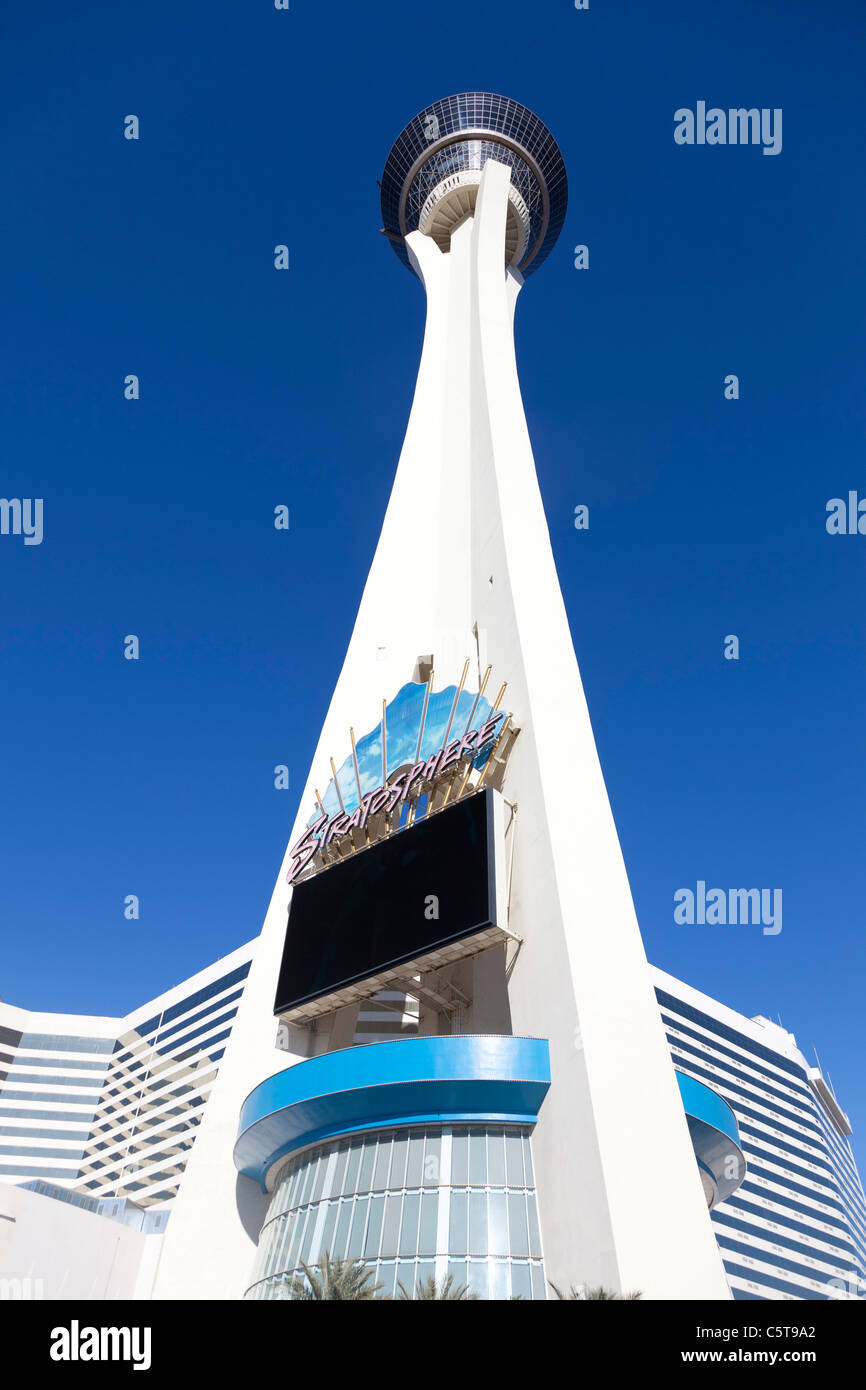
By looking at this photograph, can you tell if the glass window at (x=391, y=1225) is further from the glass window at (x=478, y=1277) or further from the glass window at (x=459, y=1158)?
the glass window at (x=478, y=1277)

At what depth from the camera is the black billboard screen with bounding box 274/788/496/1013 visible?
22078mm

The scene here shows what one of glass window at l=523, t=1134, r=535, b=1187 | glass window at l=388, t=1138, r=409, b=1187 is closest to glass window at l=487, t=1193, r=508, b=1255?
glass window at l=523, t=1134, r=535, b=1187

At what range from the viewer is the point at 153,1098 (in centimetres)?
8019

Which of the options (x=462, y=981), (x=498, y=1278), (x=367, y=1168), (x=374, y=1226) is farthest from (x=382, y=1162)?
(x=462, y=981)

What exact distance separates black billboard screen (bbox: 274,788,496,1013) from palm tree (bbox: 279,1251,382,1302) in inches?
276

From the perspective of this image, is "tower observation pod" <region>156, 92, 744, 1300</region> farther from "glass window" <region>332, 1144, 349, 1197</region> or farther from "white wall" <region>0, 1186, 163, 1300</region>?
"white wall" <region>0, 1186, 163, 1300</region>

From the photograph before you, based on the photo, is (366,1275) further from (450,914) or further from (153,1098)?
(153,1098)

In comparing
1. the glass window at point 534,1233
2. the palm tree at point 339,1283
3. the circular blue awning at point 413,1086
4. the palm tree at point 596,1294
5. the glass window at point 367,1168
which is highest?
the circular blue awning at point 413,1086

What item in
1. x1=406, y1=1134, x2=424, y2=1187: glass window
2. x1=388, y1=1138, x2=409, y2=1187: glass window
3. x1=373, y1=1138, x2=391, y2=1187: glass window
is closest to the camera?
x1=406, y1=1134, x2=424, y2=1187: glass window

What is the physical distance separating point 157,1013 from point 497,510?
7223cm

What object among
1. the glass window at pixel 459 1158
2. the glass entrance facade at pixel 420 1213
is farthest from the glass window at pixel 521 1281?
the glass window at pixel 459 1158

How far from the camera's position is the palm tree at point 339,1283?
1479cm

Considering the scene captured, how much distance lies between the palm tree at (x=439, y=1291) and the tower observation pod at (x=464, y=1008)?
221mm

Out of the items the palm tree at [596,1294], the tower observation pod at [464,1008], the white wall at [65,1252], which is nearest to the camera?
the palm tree at [596,1294]
